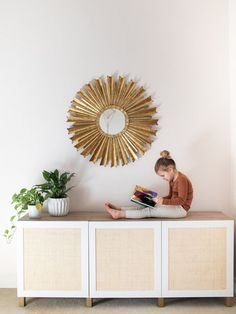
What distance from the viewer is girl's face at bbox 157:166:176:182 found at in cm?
340

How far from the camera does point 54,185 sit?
3484 mm

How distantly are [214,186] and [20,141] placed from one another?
1.65 metres

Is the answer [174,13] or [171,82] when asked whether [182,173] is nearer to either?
[171,82]

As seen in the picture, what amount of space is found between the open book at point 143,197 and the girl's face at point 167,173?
153 millimetres

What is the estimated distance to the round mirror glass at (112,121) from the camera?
3680 mm

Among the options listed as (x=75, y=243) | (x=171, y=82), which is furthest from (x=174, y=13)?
(x=75, y=243)

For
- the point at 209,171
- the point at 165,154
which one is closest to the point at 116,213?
the point at 165,154

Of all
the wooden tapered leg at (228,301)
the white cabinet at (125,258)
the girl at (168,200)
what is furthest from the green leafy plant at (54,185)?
the wooden tapered leg at (228,301)

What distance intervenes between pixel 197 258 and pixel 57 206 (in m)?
1.12

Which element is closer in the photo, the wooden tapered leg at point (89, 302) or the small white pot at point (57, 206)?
the wooden tapered leg at point (89, 302)

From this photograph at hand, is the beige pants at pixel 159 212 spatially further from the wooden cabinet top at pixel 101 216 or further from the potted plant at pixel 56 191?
the potted plant at pixel 56 191

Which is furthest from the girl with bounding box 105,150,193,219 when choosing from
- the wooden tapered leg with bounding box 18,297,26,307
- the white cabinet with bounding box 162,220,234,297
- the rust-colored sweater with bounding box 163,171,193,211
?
the wooden tapered leg with bounding box 18,297,26,307

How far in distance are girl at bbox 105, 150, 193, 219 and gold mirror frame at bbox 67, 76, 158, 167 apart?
34cm

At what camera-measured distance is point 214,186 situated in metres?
3.71
